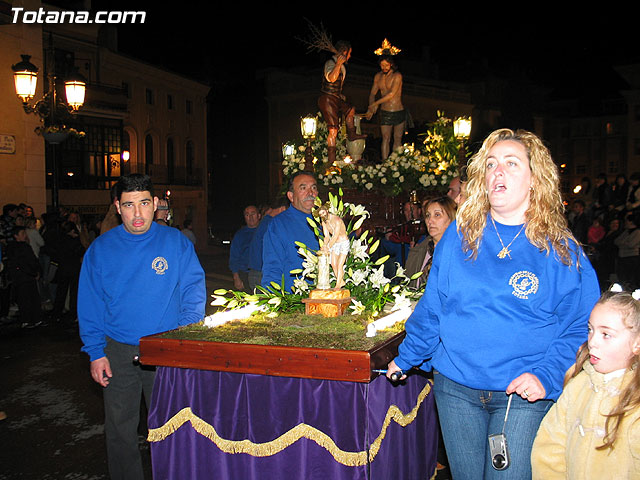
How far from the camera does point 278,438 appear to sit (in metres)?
3.55

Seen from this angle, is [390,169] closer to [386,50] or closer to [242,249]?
[386,50]

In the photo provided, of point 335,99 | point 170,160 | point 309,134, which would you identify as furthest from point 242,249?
point 170,160

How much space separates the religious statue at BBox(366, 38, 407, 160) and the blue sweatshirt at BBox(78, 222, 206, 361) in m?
5.85

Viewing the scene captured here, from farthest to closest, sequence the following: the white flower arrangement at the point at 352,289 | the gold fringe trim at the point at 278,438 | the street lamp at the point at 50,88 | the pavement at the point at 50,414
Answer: the street lamp at the point at 50,88, the pavement at the point at 50,414, the white flower arrangement at the point at 352,289, the gold fringe trim at the point at 278,438

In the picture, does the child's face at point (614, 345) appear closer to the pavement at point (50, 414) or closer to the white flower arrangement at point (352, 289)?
the white flower arrangement at point (352, 289)

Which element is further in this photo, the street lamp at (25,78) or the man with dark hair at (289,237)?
the street lamp at (25,78)

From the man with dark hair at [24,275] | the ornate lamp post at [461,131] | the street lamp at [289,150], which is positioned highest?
the ornate lamp post at [461,131]

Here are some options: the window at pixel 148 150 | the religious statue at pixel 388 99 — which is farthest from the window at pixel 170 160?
the religious statue at pixel 388 99

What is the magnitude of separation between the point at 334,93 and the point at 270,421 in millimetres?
6012

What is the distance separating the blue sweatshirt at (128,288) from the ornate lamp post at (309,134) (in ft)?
15.9

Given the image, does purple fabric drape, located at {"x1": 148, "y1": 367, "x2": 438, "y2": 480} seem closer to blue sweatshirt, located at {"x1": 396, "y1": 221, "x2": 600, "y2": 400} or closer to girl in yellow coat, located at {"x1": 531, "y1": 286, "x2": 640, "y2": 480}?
blue sweatshirt, located at {"x1": 396, "y1": 221, "x2": 600, "y2": 400}

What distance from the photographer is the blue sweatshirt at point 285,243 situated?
5258 mm

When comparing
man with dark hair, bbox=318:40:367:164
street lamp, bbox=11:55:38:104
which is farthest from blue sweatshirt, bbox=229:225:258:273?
street lamp, bbox=11:55:38:104

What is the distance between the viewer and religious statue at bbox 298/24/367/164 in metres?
8.35
